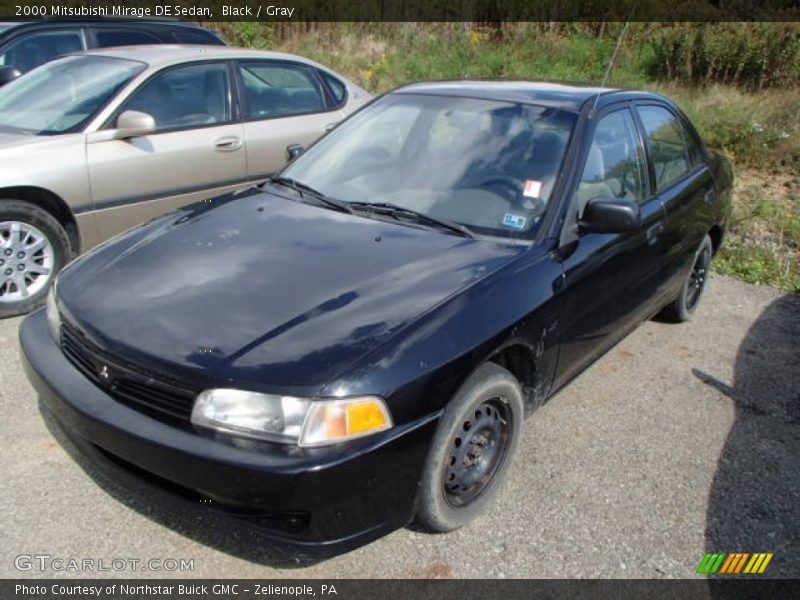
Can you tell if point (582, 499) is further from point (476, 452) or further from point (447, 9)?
point (447, 9)

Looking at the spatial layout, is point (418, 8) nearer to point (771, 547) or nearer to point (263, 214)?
point (263, 214)

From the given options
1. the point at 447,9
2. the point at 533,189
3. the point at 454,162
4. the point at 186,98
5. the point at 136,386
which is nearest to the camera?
the point at 136,386

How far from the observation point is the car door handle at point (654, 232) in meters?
3.56

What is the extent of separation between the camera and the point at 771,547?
271 centimetres

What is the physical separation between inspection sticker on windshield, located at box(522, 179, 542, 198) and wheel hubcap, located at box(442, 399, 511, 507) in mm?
937

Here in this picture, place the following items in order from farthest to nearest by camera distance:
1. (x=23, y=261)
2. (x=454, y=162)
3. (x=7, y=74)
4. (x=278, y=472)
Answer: (x=7, y=74) → (x=23, y=261) → (x=454, y=162) → (x=278, y=472)

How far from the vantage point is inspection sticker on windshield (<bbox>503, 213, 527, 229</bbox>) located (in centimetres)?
292

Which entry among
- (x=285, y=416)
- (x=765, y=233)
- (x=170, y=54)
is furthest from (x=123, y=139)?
(x=765, y=233)

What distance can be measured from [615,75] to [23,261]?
32.6ft

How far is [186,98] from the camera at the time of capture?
16.2 feet

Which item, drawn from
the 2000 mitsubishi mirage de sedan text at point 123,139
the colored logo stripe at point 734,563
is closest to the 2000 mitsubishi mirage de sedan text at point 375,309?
the colored logo stripe at point 734,563

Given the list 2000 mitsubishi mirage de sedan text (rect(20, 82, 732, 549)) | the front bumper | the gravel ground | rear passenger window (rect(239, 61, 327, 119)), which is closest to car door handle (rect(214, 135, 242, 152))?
rear passenger window (rect(239, 61, 327, 119))

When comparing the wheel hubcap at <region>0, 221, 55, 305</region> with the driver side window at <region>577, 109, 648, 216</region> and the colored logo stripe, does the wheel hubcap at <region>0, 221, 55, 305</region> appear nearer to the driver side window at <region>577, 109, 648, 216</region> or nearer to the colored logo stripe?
the driver side window at <region>577, 109, 648, 216</region>

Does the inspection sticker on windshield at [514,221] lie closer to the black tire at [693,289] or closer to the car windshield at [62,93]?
the black tire at [693,289]
